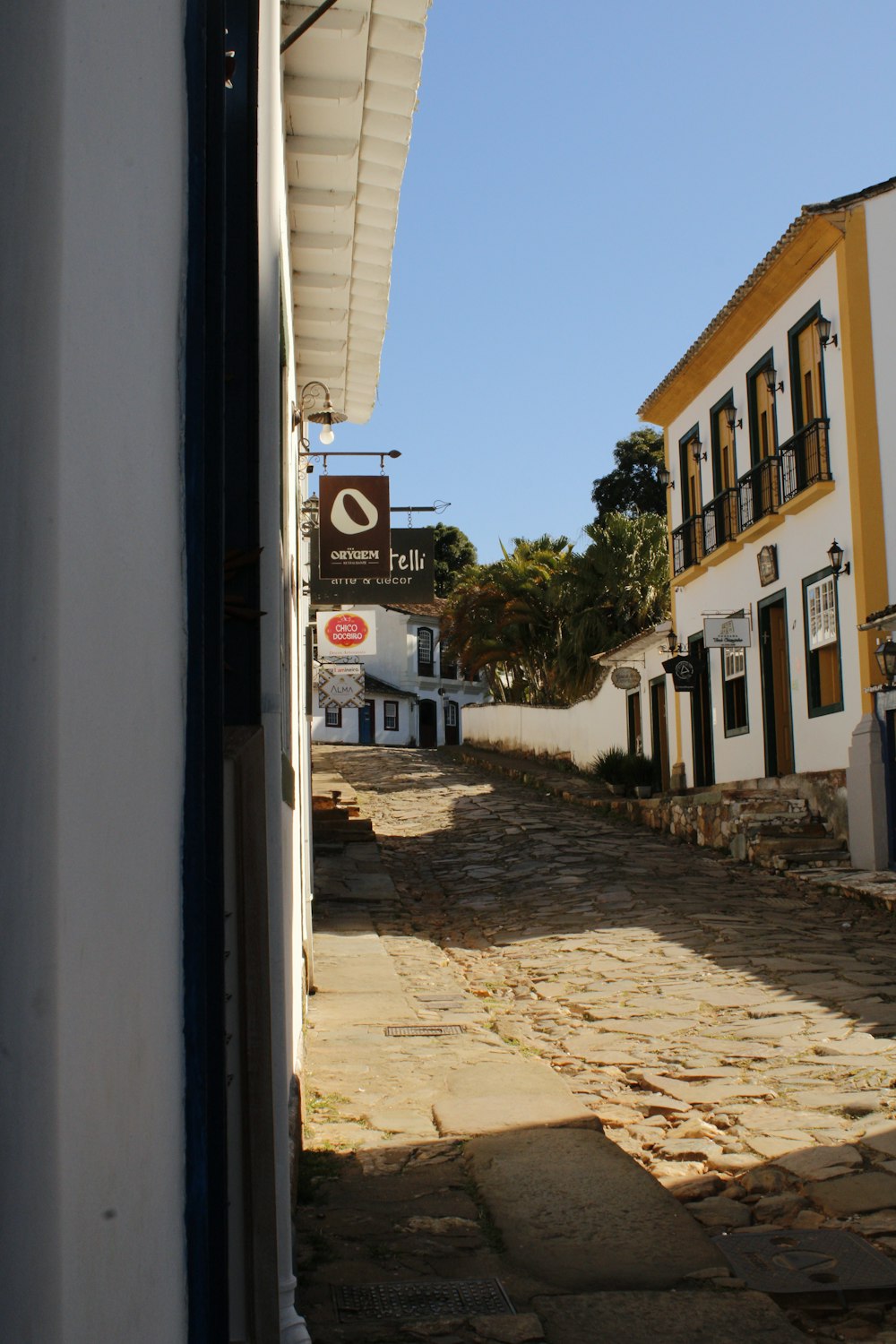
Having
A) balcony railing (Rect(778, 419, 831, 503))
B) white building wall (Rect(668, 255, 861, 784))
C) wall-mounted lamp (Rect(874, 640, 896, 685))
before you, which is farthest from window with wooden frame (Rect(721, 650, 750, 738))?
wall-mounted lamp (Rect(874, 640, 896, 685))

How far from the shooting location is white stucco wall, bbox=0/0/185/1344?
3.57 ft

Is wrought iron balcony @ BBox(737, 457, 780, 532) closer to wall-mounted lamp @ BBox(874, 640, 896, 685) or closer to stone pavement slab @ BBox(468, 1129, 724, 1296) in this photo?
wall-mounted lamp @ BBox(874, 640, 896, 685)

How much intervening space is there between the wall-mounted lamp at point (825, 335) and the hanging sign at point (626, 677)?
929 cm

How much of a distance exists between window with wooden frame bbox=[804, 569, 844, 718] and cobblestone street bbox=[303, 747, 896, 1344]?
245cm

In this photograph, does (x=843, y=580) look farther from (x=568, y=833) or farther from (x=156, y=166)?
(x=156, y=166)

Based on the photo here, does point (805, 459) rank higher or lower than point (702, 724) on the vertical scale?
higher

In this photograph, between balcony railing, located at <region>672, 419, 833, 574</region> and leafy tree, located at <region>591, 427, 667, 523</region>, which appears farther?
leafy tree, located at <region>591, 427, 667, 523</region>

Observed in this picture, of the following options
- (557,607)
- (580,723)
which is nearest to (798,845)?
(580,723)

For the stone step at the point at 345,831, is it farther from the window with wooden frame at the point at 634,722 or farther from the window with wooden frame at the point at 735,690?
the window with wooden frame at the point at 634,722

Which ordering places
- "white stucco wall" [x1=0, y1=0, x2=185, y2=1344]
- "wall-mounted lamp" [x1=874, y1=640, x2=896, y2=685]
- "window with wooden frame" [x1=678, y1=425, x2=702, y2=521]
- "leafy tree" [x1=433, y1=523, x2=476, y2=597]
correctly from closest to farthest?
"white stucco wall" [x1=0, y1=0, x2=185, y2=1344]
"wall-mounted lamp" [x1=874, y1=640, x2=896, y2=685]
"window with wooden frame" [x1=678, y1=425, x2=702, y2=521]
"leafy tree" [x1=433, y1=523, x2=476, y2=597]

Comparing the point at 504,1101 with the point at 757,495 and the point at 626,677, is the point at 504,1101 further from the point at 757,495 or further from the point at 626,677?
the point at 626,677

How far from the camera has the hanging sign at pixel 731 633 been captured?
61.8 feet

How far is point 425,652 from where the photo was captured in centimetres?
5700

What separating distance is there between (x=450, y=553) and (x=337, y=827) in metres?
45.6
